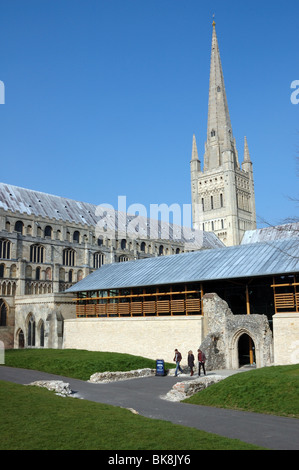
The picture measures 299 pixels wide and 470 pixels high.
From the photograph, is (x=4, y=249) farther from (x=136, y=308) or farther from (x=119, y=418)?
(x=119, y=418)

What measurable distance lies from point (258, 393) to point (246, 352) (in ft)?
52.5

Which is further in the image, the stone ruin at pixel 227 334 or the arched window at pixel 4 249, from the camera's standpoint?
the arched window at pixel 4 249

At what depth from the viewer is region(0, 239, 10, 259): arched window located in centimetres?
5418

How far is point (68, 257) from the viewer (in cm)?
6231

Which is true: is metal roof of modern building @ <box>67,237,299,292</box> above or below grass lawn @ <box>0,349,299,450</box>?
above

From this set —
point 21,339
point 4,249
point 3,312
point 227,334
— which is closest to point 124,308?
point 227,334

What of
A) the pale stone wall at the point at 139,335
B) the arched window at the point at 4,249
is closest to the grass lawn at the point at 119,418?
the pale stone wall at the point at 139,335

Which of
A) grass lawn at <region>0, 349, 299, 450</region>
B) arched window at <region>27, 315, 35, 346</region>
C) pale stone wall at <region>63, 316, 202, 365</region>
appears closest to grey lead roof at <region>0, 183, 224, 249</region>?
arched window at <region>27, 315, 35, 346</region>

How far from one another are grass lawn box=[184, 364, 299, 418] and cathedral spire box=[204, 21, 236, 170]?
89.8m

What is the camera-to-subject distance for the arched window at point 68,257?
61.8m

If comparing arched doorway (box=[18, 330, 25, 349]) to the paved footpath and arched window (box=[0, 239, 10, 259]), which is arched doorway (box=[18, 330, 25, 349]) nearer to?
arched window (box=[0, 239, 10, 259])

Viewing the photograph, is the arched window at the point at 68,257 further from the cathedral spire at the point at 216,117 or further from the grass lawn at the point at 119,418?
the cathedral spire at the point at 216,117

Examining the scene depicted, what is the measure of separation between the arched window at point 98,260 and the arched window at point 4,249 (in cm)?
1403

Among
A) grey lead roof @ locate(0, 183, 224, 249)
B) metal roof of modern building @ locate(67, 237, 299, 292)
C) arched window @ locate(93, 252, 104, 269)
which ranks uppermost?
grey lead roof @ locate(0, 183, 224, 249)
